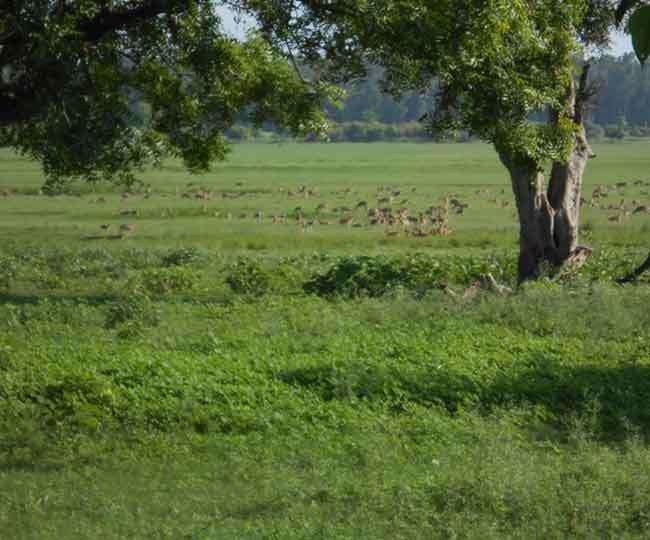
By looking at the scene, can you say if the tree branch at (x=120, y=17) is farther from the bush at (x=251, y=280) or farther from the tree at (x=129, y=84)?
the bush at (x=251, y=280)

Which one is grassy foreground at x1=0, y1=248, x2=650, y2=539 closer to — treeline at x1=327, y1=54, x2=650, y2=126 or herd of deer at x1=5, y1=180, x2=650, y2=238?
herd of deer at x1=5, y1=180, x2=650, y2=238

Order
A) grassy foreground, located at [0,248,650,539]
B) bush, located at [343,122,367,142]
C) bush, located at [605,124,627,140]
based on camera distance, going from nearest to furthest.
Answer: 1. grassy foreground, located at [0,248,650,539]
2. bush, located at [605,124,627,140]
3. bush, located at [343,122,367,142]

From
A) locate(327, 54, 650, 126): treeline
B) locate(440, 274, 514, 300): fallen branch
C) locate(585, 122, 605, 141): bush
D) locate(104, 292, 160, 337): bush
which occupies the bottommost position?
locate(104, 292, 160, 337): bush

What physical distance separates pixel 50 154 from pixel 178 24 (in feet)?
8.39

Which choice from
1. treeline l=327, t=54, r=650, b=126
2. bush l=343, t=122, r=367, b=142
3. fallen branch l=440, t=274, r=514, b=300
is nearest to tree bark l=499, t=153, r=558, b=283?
fallen branch l=440, t=274, r=514, b=300

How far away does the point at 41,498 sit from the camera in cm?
658

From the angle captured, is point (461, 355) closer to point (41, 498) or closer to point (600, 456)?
point (600, 456)

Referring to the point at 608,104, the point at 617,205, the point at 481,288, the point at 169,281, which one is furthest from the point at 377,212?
the point at 608,104

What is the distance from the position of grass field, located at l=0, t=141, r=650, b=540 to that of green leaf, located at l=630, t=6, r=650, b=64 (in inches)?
157

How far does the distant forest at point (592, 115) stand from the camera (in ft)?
339

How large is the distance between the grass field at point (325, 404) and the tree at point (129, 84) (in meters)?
2.00

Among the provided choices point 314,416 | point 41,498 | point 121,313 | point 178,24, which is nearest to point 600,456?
point 314,416

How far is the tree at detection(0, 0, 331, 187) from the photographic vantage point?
11094 mm

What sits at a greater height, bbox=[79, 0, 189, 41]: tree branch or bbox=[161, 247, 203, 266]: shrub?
bbox=[79, 0, 189, 41]: tree branch
